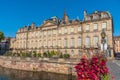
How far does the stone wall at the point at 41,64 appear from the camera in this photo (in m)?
27.8

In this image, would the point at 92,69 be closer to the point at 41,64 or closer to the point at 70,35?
the point at 41,64

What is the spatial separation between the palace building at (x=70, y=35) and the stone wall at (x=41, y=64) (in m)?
9.14

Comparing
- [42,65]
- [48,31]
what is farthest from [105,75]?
[48,31]

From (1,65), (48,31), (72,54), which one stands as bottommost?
(1,65)

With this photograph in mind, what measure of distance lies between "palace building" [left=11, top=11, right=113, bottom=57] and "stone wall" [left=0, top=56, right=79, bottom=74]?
9136mm

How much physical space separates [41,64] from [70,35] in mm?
13784

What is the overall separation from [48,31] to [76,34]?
10.1m

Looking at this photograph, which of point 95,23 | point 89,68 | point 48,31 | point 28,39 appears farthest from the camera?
point 28,39

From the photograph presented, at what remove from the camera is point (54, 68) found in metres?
29.4

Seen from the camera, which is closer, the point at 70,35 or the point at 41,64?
the point at 41,64

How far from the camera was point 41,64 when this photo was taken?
103 feet

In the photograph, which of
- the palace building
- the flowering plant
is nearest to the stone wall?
the palace building

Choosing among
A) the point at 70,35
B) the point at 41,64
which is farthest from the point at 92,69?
the point at 70,35

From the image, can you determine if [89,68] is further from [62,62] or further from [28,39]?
[28,39]
